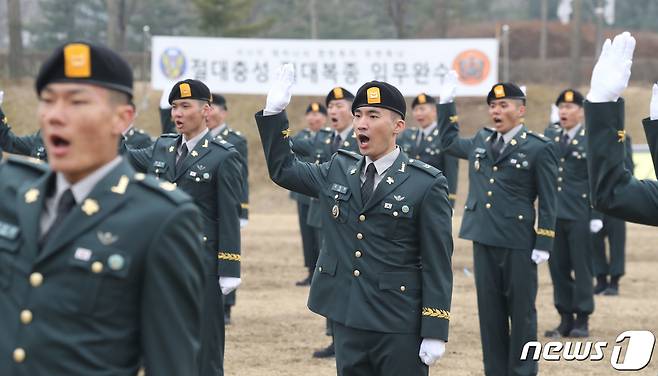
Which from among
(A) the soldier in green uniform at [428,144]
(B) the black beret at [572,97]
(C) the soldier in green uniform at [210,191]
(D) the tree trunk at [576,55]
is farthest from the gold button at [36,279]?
(D) the tree trunk at [576,55]

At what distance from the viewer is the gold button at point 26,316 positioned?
327 centimetres

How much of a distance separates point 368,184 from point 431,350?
3.22 feet

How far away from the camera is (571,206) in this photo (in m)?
11.9

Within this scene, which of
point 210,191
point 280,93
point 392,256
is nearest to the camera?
point 392,256

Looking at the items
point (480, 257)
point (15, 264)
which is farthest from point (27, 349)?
point (480, 257)

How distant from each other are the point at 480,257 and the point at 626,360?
2.05 meters

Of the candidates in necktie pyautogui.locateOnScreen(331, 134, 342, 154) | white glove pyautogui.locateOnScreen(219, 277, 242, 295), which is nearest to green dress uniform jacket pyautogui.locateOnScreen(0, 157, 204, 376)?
white glove pyautogui.locateOnScreen(219, 277, 242, 295)

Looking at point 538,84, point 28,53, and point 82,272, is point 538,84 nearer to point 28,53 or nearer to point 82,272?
point 28,53

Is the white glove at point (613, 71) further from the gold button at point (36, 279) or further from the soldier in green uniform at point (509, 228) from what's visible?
the soldier in green uniform at point (509, 228)

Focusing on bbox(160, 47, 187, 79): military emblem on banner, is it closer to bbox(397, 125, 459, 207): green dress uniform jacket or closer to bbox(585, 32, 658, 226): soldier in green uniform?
bbox(397, 125, 459, 207): green dress uniform jacket

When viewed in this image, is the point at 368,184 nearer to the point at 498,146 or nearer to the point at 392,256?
the point at 392,256

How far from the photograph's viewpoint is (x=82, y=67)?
3344 millimetres
